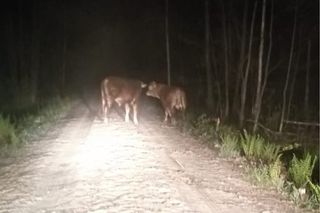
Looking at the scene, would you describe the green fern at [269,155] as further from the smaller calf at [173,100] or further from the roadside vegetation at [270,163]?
the smaller calf at [173,100]

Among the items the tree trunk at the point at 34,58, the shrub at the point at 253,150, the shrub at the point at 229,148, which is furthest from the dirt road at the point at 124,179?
the tree trunk at the point at 34,58

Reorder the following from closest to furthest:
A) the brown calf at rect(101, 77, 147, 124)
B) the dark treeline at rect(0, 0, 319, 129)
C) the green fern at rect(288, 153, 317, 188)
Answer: the green fern at rect(288, 153, 317, 188) → the brown calf at rect(101, 77, 147, 124) → the dark treeline at rect(0, 0, 319, 129)

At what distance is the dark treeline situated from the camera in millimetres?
20234

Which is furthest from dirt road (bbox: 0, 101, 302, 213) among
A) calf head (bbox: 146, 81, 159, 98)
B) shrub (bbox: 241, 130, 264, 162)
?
calf head (bbox: 146, 81, 159, 98)

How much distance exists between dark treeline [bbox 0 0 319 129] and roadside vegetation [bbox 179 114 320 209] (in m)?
4.97

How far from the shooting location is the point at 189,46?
94.1 ft

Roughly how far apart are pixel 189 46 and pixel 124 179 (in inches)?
837

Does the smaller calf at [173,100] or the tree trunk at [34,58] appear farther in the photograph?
the tree trunk at [34,58]

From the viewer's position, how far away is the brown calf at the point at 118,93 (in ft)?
49.4

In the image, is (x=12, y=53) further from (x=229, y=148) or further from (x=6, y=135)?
(x=229, y=148)

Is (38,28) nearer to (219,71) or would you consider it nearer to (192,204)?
(219,71)

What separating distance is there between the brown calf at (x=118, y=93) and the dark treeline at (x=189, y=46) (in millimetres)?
4507

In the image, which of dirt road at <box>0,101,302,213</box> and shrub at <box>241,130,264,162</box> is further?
shrub at <box>241,130,264,162</box>

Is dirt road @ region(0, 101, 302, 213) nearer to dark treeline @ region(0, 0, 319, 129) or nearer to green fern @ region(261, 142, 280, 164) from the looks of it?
green fern @ region(261, 142, 280, 164)
